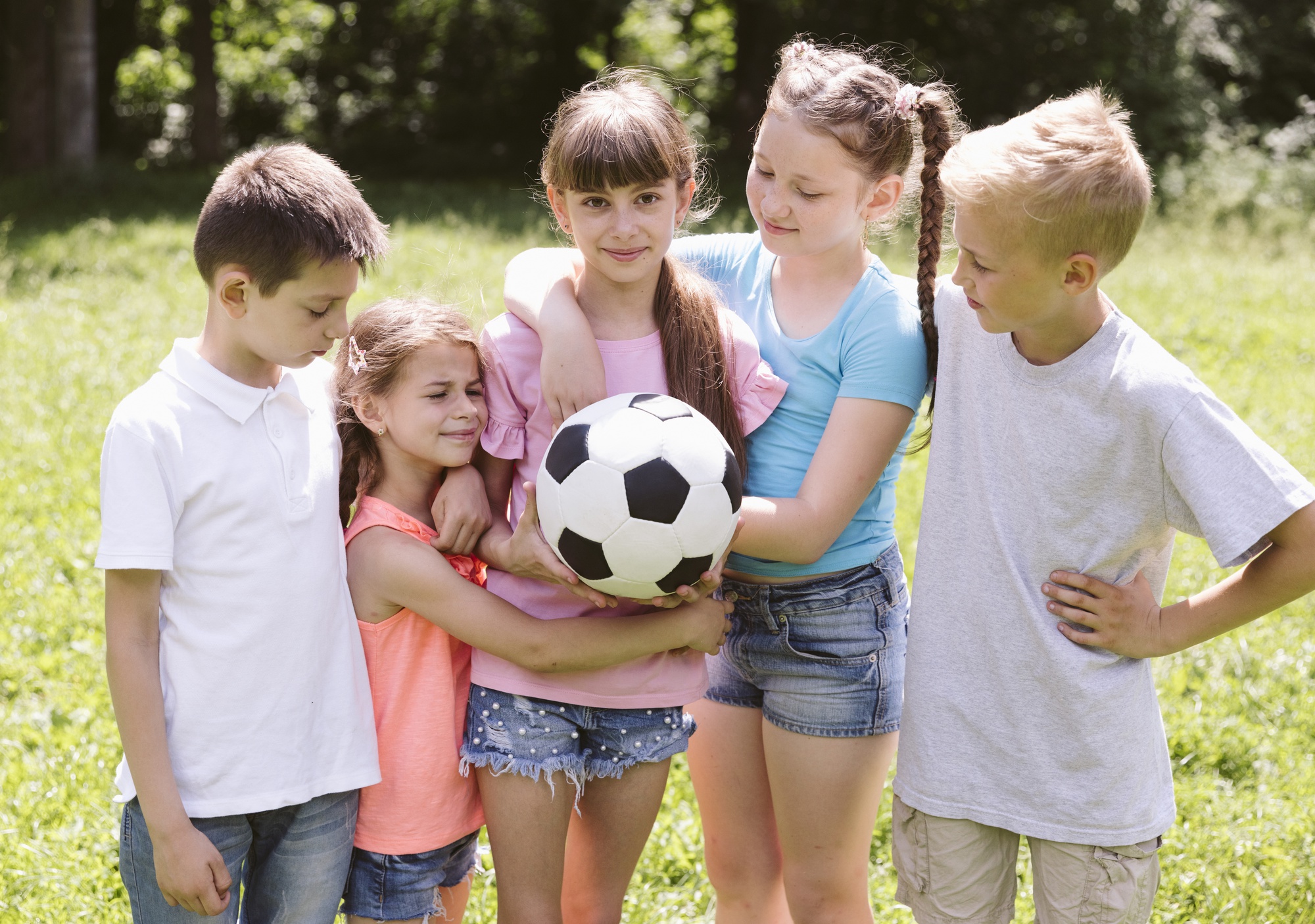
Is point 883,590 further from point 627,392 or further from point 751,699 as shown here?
point 627,392

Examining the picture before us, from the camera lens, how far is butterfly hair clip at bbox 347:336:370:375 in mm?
2475

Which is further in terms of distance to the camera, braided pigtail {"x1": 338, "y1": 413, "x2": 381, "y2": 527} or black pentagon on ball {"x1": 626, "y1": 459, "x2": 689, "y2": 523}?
braided pigtail {"x1": 338, "y1": 413, "x2": 381, "y2": 527}

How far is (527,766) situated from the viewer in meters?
2.39

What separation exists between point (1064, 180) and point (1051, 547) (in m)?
0.75

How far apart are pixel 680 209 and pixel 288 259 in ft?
2.93

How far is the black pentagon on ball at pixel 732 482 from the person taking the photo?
7.41ft

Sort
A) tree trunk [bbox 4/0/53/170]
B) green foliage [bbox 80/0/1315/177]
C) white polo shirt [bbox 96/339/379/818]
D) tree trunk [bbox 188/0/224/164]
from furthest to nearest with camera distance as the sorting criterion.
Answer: green foliage [bbox 80/0/1315/177] < tree trunk [bbox 188/0/224/164] < tree trunk [bbox 4/0/53/170] < white polo shirt [bbox 96/339/379/818]

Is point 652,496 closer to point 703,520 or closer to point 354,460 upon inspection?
point 703,520

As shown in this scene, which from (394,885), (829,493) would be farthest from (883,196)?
(394,885)

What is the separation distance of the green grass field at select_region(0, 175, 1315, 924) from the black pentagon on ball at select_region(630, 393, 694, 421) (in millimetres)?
611

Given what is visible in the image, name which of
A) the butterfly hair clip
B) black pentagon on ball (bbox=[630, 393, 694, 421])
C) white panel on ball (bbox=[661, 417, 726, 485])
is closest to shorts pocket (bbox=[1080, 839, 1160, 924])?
white panel on ball (bbox=[661, 417, 726, 485])

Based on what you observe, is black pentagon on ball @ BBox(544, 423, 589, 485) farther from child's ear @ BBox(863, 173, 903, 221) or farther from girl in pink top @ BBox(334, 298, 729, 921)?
child's ear @ BBox(863, 173, 903, 221)

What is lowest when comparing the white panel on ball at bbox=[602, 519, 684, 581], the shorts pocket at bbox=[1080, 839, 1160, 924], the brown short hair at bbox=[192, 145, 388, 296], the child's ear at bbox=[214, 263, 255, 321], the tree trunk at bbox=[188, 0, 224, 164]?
the tree trunk at bbox=[188, 0, 224, 164]

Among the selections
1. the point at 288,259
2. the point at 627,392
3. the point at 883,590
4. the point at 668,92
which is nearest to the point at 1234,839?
the point at 883,590
